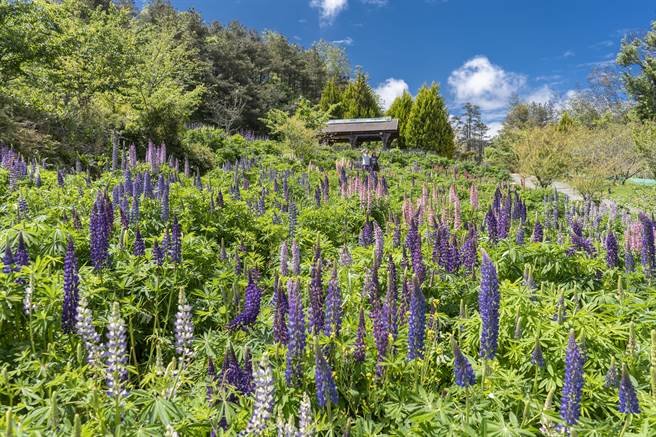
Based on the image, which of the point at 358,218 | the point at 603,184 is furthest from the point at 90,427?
the point at 603,184

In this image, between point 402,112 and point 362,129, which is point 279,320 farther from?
point 402,112

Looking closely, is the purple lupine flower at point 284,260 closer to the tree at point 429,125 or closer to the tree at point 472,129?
the tree at point 429,125

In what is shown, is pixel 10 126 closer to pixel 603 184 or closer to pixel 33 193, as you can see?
pixel 33 193

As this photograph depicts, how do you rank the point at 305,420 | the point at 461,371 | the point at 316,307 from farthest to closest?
the point at 316,307
the point at 461,371
the point at 305,420

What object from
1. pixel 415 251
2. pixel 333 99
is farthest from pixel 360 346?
pixel 333 99

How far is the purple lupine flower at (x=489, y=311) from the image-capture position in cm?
230

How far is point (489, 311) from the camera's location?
234 cm

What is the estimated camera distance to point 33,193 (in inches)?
215

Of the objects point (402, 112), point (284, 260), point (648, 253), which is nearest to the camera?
point (284, 260)

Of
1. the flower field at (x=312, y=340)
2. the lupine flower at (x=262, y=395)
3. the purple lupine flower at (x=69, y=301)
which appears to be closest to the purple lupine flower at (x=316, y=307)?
the flower field at (x=312, y=340)

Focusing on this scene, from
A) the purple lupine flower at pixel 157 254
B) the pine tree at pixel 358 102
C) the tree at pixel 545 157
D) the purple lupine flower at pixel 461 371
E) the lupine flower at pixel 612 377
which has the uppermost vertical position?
the pine tree at pixel 358 102

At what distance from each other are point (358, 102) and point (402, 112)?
6241 millimetres

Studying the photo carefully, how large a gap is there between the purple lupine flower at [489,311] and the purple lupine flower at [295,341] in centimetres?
109

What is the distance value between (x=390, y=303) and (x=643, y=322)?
82.2 inches
